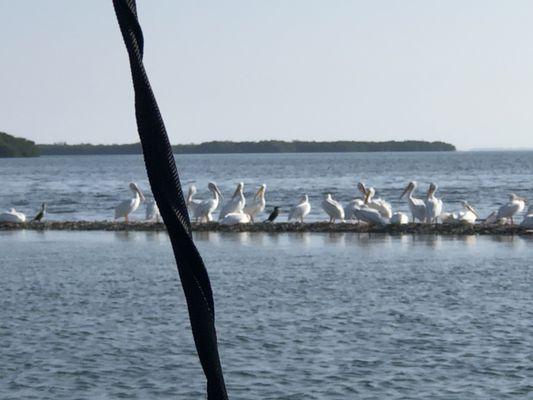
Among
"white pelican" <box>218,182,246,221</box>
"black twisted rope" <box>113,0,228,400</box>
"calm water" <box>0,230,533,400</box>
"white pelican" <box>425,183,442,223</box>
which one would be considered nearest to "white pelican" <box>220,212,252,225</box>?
"white pelican" <box>218,182,246,221</box>

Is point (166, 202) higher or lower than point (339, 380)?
higher

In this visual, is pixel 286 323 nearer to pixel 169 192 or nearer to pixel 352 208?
pixel 169 192

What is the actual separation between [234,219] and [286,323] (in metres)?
12.0

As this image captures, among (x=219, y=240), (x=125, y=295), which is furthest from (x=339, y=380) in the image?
(x=219, y=240)

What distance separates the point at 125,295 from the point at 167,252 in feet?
18.8

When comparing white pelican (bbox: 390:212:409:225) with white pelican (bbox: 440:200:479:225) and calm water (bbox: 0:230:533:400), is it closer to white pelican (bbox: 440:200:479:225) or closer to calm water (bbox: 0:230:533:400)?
white pelican (bbox: 440:200:479:225)

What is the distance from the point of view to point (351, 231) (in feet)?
72.3

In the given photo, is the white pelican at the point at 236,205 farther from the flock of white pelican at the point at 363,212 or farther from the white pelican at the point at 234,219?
the white pelican at the point at 234,219

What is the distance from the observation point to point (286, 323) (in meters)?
10.9

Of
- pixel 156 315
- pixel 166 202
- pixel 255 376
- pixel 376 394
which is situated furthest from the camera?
pixel 156 315

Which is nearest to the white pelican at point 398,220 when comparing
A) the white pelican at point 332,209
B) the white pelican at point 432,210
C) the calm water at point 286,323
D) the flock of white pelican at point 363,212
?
the flock of white pelican at point 363,212

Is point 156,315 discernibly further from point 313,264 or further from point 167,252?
point 167,252

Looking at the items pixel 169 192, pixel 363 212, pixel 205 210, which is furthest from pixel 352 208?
pixel 169 192

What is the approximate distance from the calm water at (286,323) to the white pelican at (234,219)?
12.5 ft
